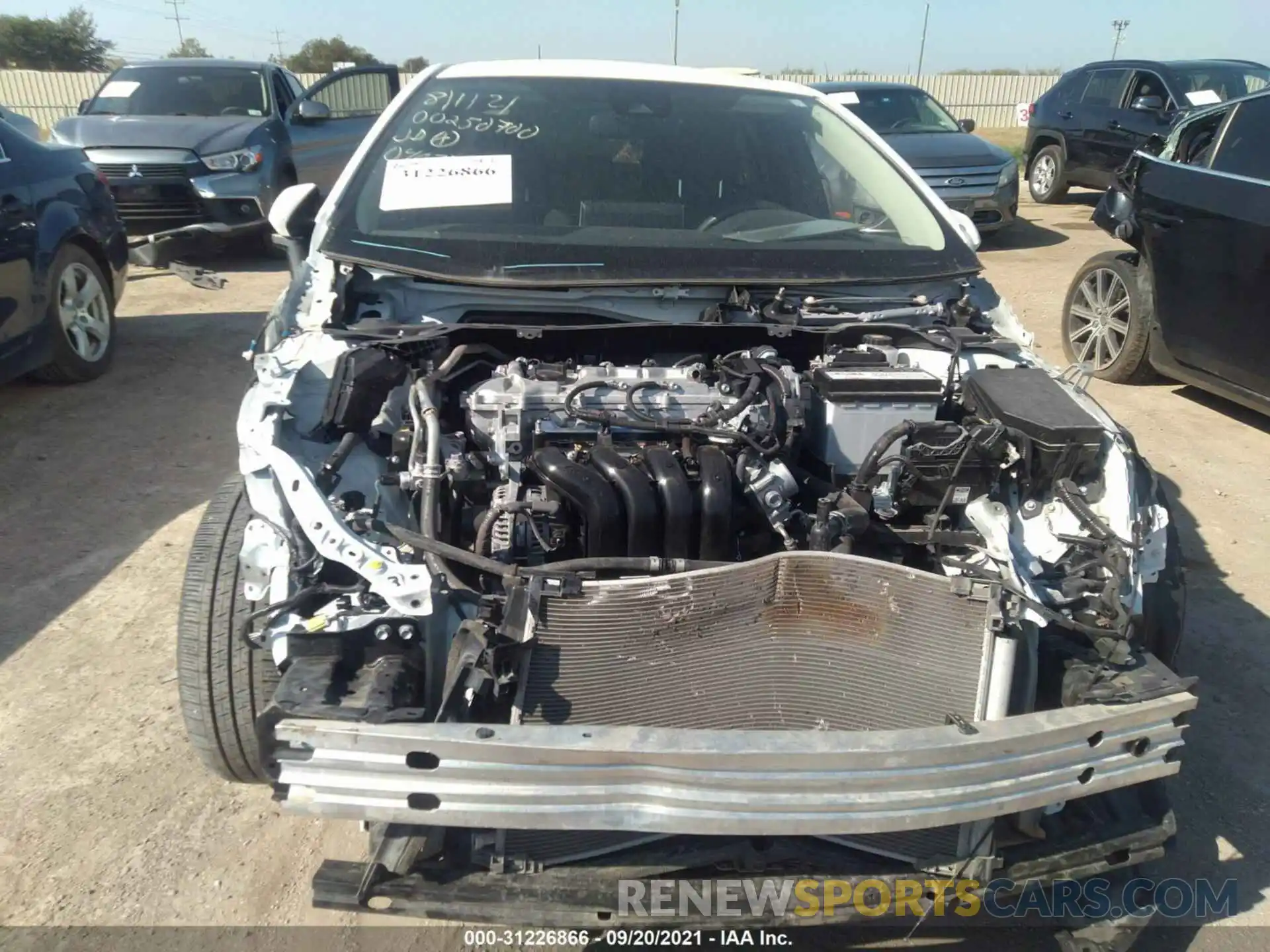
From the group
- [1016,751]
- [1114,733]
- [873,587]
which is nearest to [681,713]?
[873,587]

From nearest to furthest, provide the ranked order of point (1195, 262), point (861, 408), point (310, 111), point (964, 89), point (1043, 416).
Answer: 1. point (1043, 416)
2. point (861, 408)
3. point (1195, 262)
4. point (310, 111)
5. point (964, 89)

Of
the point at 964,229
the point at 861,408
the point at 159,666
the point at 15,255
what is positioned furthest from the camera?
the point at 15,255

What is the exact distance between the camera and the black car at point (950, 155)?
350 inches

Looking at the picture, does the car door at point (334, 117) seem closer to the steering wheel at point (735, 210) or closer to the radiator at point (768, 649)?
the steering wheel at point (735, 210)

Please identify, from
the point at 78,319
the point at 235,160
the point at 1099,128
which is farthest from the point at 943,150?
the point at 78,319

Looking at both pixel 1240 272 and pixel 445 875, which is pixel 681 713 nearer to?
pixel 445 875

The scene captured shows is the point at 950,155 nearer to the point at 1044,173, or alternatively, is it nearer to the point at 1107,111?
the point at 1107,111

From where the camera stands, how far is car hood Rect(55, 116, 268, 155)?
7.43 meters

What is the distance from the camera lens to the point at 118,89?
27.1ft

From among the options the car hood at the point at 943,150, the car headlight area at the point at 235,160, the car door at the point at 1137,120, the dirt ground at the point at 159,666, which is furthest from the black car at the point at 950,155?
the car headlight area at the point at 235,160

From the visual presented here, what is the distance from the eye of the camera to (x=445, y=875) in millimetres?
1682

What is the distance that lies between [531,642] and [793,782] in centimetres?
57

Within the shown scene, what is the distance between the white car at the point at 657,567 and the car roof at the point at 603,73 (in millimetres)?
604

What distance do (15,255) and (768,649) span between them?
14.6 feet
